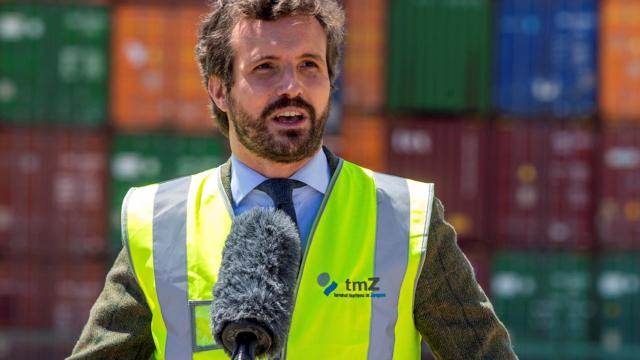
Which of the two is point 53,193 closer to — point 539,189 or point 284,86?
point 539,189

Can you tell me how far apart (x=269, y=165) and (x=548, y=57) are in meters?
11.2

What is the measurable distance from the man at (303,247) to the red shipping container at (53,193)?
11.1 m

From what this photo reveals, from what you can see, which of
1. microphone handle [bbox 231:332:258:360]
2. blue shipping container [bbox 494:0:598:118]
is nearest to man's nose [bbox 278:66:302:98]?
microphone handle [bbox 231:332:258:360]

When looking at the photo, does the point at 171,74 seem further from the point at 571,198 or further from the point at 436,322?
the point at 436,322

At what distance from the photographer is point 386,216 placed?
3.02 metres

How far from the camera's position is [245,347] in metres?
2.18

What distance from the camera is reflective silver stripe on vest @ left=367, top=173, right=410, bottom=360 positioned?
2863mm

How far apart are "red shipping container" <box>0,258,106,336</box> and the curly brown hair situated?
10857 mm

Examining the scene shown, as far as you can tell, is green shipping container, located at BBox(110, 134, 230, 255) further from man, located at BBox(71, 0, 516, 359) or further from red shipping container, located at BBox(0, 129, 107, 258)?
man, located at BBox(71, 0, 516, 359)

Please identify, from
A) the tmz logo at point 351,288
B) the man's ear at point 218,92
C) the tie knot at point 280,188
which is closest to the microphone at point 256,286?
the tmz logo at point 351,288

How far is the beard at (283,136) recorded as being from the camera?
292cm

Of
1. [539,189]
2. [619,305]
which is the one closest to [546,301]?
[619,305]

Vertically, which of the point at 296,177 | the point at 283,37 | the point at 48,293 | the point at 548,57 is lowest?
the point at 48,293

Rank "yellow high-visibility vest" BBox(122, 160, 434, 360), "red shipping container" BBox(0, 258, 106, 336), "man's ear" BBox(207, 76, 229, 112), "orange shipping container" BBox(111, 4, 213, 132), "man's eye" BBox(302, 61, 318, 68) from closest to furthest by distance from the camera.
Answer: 1. "yellow high-visibility vest" BBox(122, 160, 434, 360)
2. "man's eye" BBox(302, 61, 318, 68)
3. "man's ear" BBox(207, 76, 229, 112)
4. "red shipping container" BBox(0, 258, 106, 336)
5. "orange shipping container" BBox(111, 4, 213, 132)
